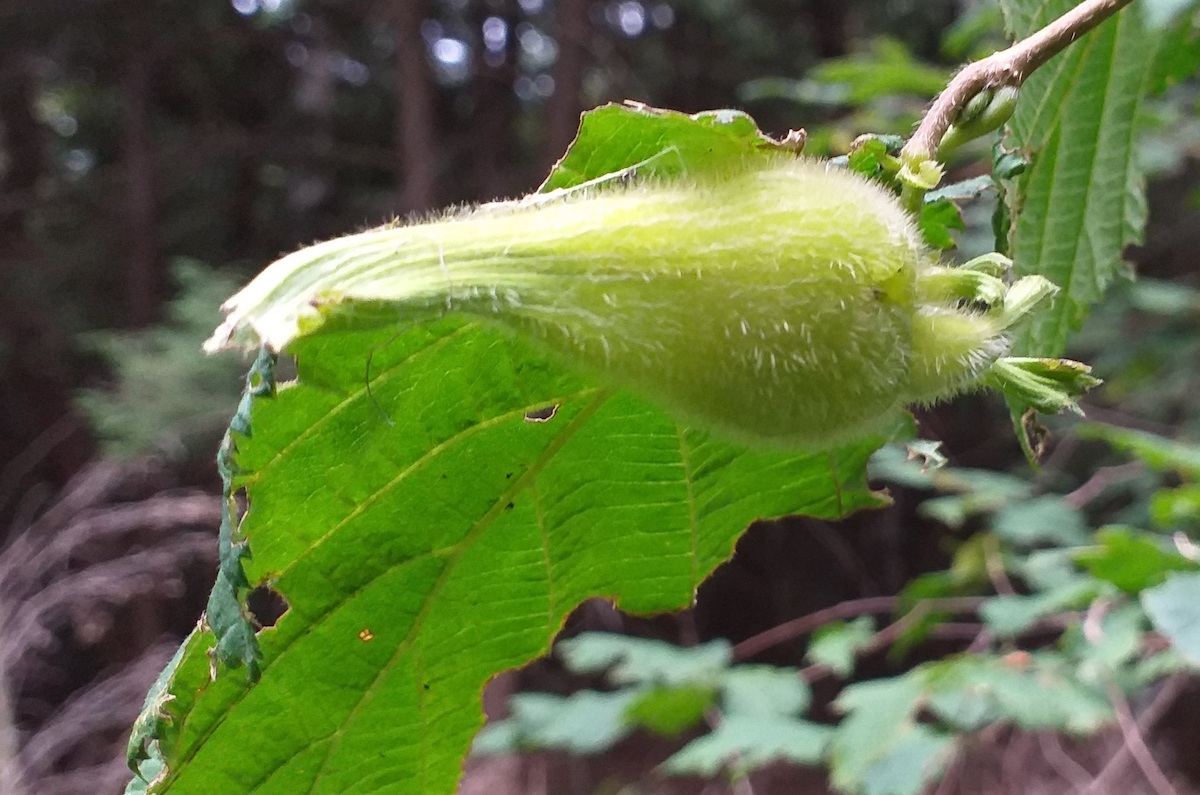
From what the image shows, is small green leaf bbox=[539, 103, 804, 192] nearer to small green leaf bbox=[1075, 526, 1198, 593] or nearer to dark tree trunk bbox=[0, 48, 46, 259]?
small green leaf bbox=[1075, 526, 1198, 593]

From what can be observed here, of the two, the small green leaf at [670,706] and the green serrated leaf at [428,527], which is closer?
the green serrated leaf at [428,527]

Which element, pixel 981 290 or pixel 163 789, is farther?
pixel 163 789

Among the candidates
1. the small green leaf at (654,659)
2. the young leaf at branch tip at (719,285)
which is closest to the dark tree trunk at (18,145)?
the small green leaf at (654,659)

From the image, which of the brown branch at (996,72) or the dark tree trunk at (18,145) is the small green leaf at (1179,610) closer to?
the brown branch at (996,72)

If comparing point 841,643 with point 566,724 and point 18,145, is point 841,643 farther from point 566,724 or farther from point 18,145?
point 18,145

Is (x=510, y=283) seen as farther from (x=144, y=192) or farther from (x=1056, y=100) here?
(x=144, y=192)

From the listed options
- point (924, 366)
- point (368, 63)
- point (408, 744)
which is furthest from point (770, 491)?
point (368, 63)

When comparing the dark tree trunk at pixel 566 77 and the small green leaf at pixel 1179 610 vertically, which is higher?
the dark tree trunk at pixel 566 77
